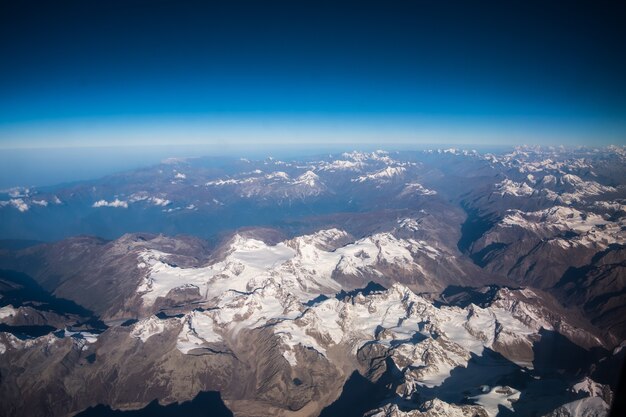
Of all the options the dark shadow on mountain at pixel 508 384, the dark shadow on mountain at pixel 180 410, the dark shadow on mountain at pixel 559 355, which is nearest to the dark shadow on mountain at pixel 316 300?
the dark shadow on mountain at pixel 180 410

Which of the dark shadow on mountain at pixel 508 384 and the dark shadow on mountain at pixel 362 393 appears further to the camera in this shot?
the dark shadow on mountain at pixel 362 393

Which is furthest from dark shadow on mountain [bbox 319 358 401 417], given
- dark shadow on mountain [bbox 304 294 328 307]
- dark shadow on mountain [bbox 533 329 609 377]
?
dark shadow on mountain [bbox 304 294 328 307]

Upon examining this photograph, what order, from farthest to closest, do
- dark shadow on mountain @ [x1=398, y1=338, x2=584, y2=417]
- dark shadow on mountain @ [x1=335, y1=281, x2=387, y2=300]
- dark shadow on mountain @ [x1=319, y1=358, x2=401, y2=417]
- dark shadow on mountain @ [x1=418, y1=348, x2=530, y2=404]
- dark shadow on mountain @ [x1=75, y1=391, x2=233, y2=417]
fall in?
1. dark shadow on mountain @ [x1=335, y1=281, x2=387, y2=300]
2. dark shadow on mountain @ [x1=75, y1=391, x2=233, y2=417]
3. dark shadow on mountain @ [x1=319, y1=358, x2=401, y2=417]
4. dark shadow on mountain @ [x1=418, y1=348, x2=530, y2=404]
5. dark shadow on mountain @ [x1=398, y1=338, x2=584, y2=417]

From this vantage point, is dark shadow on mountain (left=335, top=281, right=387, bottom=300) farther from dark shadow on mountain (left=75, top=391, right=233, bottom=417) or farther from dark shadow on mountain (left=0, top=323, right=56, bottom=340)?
dark shadow on mountain (left=0, top=323, right=56, bottom=340)

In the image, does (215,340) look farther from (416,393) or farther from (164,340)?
(416,393)

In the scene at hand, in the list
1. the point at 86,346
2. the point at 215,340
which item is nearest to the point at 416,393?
the point at 215,340

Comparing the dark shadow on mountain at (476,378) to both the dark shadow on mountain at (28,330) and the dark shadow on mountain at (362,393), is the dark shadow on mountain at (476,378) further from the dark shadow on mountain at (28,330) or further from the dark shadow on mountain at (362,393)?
the dark shadow on mountain at (28,330)

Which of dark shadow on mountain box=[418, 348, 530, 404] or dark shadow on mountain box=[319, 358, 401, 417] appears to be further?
dark shadow on mountain box=[319, 358, 401, 417]

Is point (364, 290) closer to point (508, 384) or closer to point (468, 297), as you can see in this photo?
point (468, 297)

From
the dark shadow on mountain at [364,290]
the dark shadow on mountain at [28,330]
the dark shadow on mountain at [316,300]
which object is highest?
the dark shadow on mountain at [28,330]
